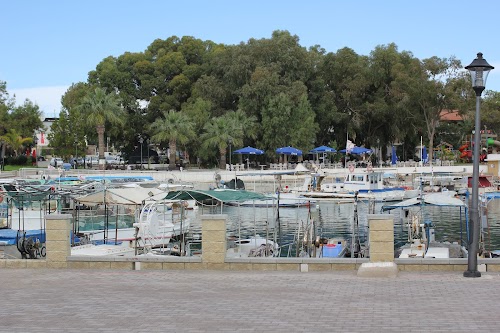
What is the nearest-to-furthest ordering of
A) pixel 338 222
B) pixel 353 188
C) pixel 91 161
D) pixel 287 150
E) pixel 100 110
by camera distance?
pixel 338 222 < pixel 353 188 < pixel 287 150 < pixel 100 110 < pixel 91 161

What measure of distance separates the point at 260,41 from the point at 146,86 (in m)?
17.7

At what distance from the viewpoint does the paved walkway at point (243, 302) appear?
11430 millimetres

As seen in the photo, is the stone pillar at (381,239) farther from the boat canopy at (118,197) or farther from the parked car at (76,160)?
the parked car at (76,160)

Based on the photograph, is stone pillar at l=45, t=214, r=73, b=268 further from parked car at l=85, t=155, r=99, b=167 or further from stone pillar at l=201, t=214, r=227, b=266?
parked car at l=85, t=155, r=99, b=167

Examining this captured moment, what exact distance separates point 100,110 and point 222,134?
566 inches

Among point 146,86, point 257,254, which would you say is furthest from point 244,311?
point 146,86

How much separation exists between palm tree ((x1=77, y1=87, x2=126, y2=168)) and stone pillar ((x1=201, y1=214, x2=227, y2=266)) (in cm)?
6217

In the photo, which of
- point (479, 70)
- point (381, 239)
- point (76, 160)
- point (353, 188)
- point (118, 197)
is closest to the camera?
point (479, 70)

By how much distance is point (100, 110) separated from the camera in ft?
262

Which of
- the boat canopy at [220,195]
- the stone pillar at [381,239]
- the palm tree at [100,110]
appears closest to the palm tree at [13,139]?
the palm tree at [100,110]

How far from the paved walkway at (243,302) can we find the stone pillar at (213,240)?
55 centimetres

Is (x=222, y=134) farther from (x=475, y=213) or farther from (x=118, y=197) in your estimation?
(x=475, y=213)

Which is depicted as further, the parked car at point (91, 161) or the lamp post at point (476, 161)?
the parked car at point (91, 161)

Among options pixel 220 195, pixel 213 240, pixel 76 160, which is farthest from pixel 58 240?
pixel 76 160
